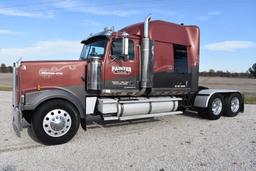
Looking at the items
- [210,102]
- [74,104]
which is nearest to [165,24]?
[210,102]

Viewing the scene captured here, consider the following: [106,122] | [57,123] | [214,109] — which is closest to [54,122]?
[57,123]

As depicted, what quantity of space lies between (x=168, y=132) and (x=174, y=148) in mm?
1739

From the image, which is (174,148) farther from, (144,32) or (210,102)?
(210,102)

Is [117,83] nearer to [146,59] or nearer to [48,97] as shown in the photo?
[146,59]

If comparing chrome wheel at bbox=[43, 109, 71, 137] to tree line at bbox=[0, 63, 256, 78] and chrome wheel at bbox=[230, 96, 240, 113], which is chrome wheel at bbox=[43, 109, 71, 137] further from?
tree line at bbox=[0, 63, 256, 78]

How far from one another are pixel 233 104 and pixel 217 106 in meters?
0.93

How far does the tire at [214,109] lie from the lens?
1069cm

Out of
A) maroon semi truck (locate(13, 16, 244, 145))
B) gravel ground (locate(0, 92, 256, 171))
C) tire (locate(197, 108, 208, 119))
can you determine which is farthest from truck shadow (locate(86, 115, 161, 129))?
tire (locate(197, 108, 208, 119))

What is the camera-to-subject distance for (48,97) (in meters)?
7.29

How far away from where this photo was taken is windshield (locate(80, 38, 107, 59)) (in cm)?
852

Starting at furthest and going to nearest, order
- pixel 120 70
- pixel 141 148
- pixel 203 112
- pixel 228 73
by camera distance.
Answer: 1. pixel 228 73
2. pixel 203 112
3. pixel 120 70
4. pixel 141 148

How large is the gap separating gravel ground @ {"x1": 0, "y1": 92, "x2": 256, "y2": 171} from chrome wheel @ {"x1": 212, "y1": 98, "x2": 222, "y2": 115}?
1.09 m

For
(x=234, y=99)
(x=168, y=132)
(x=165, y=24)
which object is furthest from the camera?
(x=234, y=99)

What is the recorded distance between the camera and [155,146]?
7.00 metres
